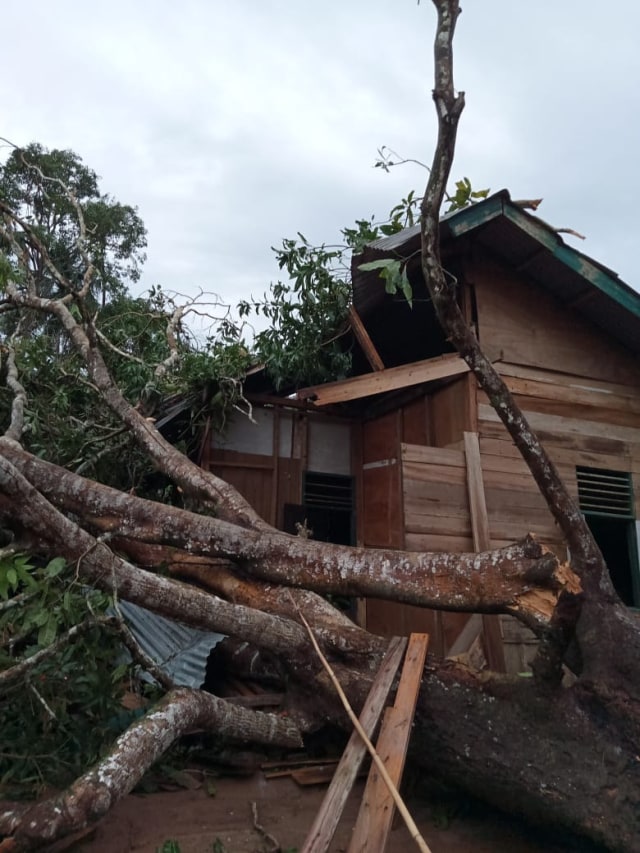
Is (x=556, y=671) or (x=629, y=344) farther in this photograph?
(x=629, y=344)

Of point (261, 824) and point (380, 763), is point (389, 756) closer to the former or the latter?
point (380, 763)

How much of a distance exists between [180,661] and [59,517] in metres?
1.56

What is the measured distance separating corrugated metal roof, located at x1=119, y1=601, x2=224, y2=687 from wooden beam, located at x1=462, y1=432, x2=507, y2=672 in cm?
206

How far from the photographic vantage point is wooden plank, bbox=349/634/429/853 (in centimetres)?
276

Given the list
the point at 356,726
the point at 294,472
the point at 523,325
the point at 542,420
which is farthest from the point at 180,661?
the point at 523,325

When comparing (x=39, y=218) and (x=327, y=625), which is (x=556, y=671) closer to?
(x=327, y=625)

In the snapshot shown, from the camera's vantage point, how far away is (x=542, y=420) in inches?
239

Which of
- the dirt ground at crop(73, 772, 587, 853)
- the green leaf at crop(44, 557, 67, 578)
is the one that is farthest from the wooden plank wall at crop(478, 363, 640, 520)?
the green leaf at crop(44, 557, 67, 578)

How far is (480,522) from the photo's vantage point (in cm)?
544

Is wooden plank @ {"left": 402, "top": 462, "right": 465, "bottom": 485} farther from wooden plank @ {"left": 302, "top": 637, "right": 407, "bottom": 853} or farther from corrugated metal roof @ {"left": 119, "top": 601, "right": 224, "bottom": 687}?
corrugated metal roof @ {"left": 119, "top": 601, "right": 224, "bottom": 687}

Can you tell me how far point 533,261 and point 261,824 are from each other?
16.9 feet

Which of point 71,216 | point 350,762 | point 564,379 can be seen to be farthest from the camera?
point 71,216

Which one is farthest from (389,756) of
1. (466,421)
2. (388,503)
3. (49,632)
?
(466,421)

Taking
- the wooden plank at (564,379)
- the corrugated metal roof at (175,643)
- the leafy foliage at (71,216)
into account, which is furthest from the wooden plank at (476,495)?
the leafy foliage at (71,216)
